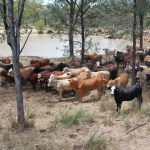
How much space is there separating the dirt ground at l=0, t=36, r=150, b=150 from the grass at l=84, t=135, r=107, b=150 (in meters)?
0.06

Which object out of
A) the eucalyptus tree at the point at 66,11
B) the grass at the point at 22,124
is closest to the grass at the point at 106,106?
the grass at the point at 22,124

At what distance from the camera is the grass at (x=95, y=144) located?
810cm

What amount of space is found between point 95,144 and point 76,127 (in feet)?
4.90

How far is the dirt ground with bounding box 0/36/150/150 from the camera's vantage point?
845cm

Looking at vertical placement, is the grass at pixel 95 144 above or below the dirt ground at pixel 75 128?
above

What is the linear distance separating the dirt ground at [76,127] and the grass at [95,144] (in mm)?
57

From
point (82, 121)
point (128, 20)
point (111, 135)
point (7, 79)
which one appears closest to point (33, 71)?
point (7, 79)

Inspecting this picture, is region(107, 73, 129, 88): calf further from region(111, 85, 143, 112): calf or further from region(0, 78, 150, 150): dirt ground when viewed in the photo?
region(111, 85, 143, 112): calf

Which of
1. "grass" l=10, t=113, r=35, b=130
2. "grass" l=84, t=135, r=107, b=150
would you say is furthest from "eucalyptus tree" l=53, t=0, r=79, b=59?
"grass" l=84, t=135, r=107, b=150

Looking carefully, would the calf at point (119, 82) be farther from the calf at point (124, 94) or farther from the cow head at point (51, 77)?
the cow head at point (51, 77)

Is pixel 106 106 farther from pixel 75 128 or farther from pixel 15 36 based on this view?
pixel 15 36

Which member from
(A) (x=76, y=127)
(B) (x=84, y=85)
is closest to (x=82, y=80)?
(B) (x=84, y=85)

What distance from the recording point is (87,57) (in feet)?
66.9

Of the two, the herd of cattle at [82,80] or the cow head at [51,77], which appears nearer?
the herd of cattle at [82,80]
